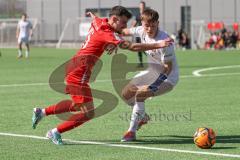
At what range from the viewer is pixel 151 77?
38.6ft

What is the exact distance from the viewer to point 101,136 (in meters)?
11.2

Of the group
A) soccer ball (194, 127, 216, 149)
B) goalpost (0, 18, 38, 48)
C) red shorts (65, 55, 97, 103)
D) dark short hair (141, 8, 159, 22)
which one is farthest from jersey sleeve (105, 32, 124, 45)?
goalpost (0, 18, 38, 48)

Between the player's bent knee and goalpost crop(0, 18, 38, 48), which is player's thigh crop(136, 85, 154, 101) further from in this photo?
goalpost crop(0, 18, 38, 48)

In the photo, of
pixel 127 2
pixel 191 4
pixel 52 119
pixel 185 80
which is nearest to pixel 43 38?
pixel 127 2

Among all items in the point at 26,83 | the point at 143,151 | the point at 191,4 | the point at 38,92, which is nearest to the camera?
the point at 143,151

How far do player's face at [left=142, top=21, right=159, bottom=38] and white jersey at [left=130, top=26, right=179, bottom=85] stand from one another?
8cm

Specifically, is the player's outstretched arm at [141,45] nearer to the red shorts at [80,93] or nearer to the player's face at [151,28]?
the player's face at [151,28]

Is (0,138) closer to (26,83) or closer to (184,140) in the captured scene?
(184,140)

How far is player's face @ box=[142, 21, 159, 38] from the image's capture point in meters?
10.9

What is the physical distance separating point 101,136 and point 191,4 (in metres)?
59.8

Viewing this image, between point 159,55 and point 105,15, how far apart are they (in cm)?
6202

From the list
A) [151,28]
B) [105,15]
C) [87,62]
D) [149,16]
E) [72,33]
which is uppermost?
[105,15]

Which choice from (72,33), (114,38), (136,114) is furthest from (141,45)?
(72,33)

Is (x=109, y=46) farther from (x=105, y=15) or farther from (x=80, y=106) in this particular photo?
(x=105, y=15)
